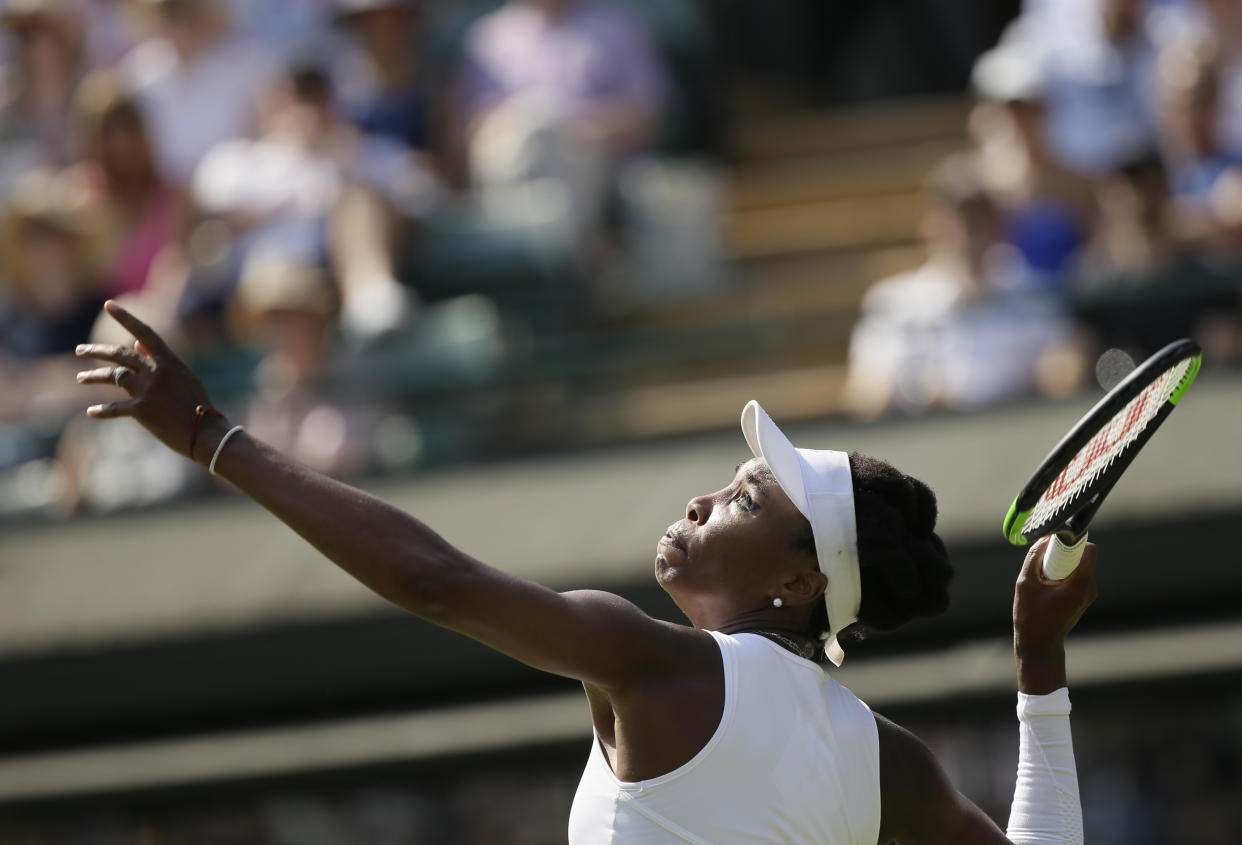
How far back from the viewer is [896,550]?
2783 millimetres

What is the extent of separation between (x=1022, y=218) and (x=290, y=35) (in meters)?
3.80

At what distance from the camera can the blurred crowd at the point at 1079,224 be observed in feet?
19.8

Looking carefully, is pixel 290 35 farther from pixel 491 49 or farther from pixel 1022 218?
pixel 1022 218

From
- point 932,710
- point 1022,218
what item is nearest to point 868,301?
point 1022,218

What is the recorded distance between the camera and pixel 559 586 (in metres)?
6.18

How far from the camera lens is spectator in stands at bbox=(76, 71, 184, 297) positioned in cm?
763

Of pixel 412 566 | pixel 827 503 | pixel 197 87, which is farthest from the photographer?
pixel 197 87

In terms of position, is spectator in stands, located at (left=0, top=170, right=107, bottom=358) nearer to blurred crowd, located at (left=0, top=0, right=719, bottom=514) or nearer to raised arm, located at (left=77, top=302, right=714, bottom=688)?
blurred crowd, located at (left=0, top=0, right=719, bottom=514)

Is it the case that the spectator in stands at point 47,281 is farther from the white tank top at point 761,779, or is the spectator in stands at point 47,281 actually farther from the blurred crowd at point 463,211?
the white tank top at point 761,779

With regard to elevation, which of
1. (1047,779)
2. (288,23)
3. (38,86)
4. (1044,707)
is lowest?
(1047,779)

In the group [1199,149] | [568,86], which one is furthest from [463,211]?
[1199,149]

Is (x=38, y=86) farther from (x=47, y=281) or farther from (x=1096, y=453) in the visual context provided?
(x=1096, y=453)

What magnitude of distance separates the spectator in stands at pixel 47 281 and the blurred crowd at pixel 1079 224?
10.3 ft

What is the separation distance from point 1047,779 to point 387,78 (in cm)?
577
